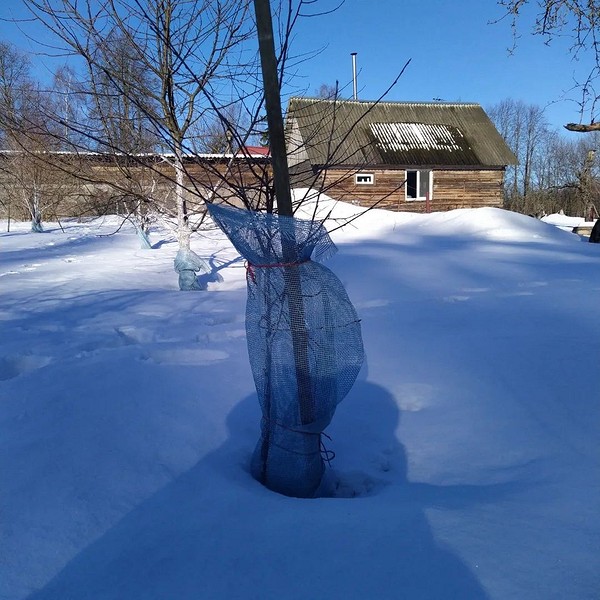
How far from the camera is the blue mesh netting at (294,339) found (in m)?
2.25

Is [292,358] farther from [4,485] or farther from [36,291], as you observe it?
[36,291]

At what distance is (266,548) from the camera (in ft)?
6.16

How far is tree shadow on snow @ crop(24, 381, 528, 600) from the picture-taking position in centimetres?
169

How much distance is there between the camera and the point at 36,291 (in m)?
7.68

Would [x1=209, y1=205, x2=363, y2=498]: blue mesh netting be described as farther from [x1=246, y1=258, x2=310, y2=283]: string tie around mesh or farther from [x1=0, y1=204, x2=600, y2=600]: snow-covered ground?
[x1=0, y1=204, x2=600, y2=600]: snow-covered ground

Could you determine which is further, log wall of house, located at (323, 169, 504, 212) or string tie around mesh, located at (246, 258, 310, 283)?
log wall of house, located at (323, 169, 504, 212)

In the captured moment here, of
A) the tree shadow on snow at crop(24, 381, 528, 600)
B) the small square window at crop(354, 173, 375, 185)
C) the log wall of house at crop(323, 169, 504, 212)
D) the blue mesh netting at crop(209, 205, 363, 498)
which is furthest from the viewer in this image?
the log wall of house at crop(323, 169, 504, 212)

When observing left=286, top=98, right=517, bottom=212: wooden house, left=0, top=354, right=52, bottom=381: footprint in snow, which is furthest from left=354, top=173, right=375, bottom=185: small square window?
left=0, top=354, right=52, bottom=381: footprint in snow

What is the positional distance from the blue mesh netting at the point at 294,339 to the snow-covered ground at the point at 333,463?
10.2 inches

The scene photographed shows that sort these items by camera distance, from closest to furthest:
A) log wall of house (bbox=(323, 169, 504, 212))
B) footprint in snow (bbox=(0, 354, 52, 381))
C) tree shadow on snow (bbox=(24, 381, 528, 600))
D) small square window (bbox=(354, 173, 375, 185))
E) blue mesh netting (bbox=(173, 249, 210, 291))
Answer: tree shadow on snow (bbox=(24, 381, 528, 600)), footprint in snow (bbox=(0, 354, 52, 381)), blue mesh netting (bbox=(173, 249, 210, 291)), small square window (bbox=(354, 173, 375, 185)), log wall of house (bbox=(323, 169, 504, 212))

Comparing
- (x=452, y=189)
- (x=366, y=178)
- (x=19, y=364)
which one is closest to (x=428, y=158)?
(x=452, y=189)

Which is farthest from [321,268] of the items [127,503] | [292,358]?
→ [127,503]

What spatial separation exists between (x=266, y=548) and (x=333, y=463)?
107cm

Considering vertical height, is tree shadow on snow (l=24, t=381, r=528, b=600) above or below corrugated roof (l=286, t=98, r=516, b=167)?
below
